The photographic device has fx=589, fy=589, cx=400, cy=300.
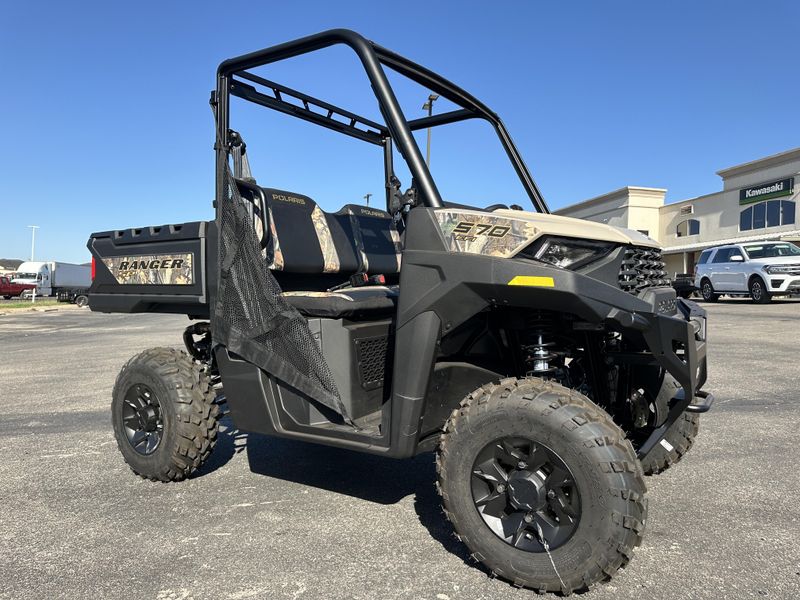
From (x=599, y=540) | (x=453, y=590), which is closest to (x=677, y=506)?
(x=599, y=540)

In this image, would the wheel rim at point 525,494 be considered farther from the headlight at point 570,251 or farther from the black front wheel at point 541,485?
the headlight at point 570,251

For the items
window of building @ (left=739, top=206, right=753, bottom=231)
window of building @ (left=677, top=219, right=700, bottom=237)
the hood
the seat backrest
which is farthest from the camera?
window of building @ (left=677, top=219, right=700, bottom=237)

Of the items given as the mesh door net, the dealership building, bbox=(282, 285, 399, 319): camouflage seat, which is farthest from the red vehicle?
bbox=(282, 285, 399, 319): camouflage seat

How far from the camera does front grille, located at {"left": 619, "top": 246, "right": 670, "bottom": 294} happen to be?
2598 mm

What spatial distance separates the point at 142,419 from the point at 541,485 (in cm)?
270

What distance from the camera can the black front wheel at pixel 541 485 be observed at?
2281 mm

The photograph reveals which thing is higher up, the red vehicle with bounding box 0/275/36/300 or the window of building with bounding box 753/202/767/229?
the window of building with bounding box 753/202/767/229

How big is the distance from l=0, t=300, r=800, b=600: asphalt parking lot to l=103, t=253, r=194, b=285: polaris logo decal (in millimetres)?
1318

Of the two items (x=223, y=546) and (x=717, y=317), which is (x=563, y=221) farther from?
(x=717, y=317)

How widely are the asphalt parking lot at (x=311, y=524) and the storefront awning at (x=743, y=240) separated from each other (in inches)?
1140

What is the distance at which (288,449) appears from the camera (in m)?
4.58

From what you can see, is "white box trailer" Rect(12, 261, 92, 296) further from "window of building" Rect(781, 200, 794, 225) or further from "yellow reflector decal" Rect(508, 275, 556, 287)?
"yellow reflector decal" Rect(508, 275, 556, 287)

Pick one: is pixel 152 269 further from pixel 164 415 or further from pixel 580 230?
pixel 580 230

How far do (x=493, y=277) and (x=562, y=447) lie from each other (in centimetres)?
74
